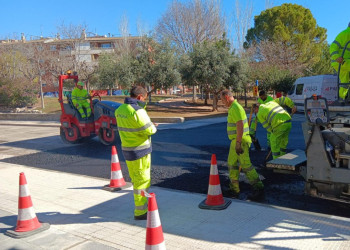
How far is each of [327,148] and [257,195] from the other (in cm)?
161

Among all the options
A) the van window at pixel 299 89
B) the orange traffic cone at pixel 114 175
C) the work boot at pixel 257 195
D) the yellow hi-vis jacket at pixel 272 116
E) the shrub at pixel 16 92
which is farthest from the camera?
the shrub at pixel 16 92

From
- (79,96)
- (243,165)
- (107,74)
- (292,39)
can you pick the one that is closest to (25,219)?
(243,165)

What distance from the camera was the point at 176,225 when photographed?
408 centimetres

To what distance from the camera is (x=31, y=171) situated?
294 inches

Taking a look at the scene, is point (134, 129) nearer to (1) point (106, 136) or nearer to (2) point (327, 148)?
(2) point (327, 148)

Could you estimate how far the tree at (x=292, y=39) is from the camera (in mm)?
31297

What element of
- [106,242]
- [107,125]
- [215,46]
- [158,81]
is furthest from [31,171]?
[215,46]

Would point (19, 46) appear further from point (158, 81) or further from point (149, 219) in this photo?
point (149, 219)

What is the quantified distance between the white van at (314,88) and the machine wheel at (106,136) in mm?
11671

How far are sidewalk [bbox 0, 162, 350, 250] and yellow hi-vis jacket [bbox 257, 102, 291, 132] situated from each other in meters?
1.91

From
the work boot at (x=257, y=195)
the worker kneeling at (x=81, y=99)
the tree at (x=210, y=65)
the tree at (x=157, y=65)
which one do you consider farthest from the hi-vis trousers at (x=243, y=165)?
the tree at (x=157, y=65)

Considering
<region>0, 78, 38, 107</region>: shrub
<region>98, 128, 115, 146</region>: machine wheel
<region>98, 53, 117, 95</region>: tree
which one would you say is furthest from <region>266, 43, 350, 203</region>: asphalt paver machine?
<region>0, 78, 38, 107</region>: shrub

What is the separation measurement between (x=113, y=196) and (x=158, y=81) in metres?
18.2

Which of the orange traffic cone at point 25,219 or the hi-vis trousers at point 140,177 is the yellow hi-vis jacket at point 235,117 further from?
the orange traffic cone at point 25,219
